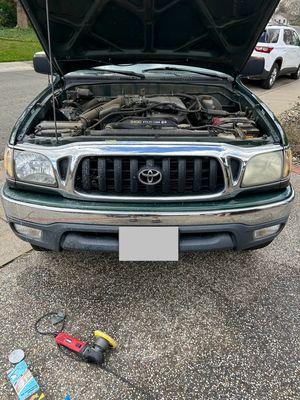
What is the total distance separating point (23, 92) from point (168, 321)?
730cm

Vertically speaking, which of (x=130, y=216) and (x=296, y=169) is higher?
(x=130, y=216)

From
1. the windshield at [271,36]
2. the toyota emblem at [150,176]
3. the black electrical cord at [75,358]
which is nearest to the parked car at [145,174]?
the toyota emblem at [150,176]

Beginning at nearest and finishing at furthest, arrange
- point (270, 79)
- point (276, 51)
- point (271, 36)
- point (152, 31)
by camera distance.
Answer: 1. point (152, 31)
2. point (276, 51)
3. point (271, 36)
4. point (270, 79)

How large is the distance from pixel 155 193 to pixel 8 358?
1.14m

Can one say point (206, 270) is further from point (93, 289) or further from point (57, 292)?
point (57, 292)

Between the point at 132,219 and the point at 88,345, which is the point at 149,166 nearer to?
the point at 132,219

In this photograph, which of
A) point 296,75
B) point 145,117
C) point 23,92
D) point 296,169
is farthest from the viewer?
point 296,75

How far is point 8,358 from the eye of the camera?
68.5 inches

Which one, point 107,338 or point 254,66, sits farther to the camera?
point 254,66

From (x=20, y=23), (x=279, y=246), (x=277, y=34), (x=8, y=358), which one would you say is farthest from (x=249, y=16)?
(x=20, y=23)

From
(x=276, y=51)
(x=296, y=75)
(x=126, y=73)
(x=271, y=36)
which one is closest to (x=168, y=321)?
(x=126, y=73)

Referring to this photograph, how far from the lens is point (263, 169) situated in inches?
75.5

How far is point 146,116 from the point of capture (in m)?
2.47

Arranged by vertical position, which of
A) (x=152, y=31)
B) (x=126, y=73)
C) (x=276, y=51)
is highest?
(x=152, y=31)
